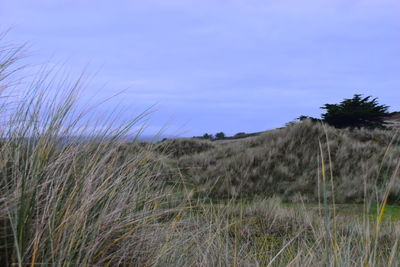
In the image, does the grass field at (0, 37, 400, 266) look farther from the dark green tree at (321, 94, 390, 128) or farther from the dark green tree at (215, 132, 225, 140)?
the dark green tree at (215, 132, 225, 140)

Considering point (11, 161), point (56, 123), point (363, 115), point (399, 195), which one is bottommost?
point (399, 195)

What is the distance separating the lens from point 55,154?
2.83 m

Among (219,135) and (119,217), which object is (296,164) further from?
(219,135)

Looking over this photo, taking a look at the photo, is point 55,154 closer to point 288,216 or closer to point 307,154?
point 288,216

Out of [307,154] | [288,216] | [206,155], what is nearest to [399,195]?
[307,154]

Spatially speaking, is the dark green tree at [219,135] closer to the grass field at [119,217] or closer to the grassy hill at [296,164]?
the grassy hill at [296,164]

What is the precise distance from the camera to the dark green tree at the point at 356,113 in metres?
13.0

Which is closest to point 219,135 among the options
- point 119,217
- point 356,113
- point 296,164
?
point 356,113

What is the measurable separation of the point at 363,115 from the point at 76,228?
12.1 metres

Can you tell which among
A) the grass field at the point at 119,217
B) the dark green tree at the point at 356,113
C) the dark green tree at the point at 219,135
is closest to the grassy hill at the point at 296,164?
the grass field at the point at 119,217

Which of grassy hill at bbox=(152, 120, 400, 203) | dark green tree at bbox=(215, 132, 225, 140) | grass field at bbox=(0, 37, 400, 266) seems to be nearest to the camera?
grass field at bbox=(0, 37, 400, 266)

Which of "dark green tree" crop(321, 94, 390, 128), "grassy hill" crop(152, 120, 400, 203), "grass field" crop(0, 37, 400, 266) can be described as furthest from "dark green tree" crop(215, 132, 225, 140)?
"grass field" crop(0, 37, 400, 266)

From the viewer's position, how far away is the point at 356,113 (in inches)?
513

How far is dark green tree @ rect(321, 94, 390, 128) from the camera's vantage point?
42.7ft
